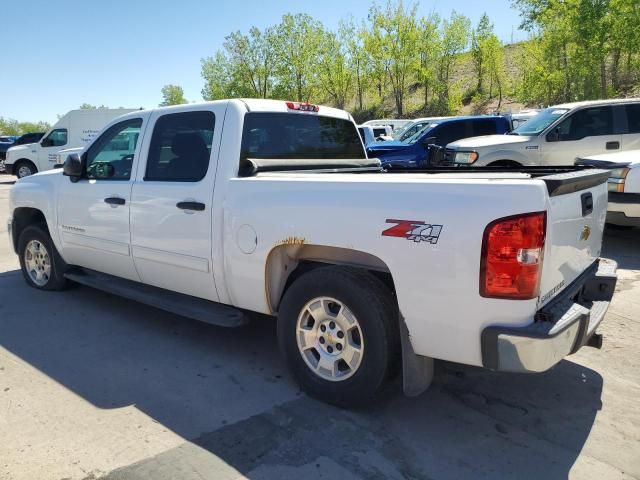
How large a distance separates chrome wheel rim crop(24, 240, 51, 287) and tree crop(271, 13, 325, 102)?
1659 inches

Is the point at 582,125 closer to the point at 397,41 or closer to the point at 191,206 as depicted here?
the point at 191,206

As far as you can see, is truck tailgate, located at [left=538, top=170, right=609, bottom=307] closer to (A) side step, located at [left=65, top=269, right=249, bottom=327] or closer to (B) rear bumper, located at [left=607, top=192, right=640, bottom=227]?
(A) side step, located at [left=65, top=269, right=249, bottom=327]

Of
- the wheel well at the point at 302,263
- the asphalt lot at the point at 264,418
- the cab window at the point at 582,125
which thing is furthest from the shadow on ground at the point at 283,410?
the cab window at the point at 582,125

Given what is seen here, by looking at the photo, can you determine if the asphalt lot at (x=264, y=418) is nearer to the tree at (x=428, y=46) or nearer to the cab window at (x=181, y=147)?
the cab window at (x=181, y=147)

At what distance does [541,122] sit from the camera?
10.1 metres

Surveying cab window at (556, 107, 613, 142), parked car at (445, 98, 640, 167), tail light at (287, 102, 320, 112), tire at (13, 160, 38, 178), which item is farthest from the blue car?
tire at (13, 160, 38, 178)

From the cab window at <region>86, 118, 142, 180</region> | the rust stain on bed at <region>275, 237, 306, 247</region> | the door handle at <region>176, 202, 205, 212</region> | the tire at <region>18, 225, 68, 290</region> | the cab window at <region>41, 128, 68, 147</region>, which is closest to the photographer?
the rust stain on bed at <region>275, 237, 306, 247</region>

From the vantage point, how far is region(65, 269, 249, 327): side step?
392 centimetres

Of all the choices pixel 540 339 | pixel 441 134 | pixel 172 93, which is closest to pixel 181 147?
pixel 540 339

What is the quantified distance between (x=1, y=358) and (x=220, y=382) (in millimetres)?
1828

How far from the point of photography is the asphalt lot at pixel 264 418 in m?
2.82

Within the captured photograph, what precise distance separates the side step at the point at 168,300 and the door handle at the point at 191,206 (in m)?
0.75

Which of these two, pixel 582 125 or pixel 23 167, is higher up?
pixel 23 167

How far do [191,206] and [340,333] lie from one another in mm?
1477
